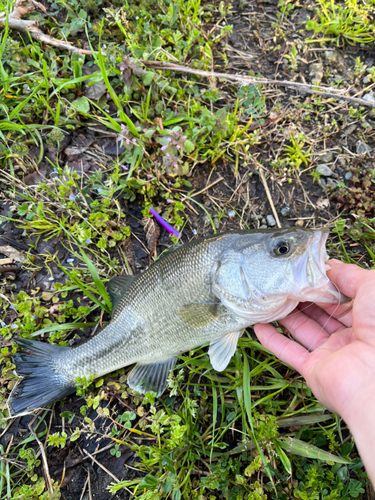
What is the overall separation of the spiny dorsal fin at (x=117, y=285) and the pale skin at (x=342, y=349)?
132cm

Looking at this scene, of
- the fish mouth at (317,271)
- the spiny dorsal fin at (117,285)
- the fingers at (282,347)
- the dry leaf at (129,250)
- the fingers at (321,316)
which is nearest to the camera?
the fish mouth at (317,271)

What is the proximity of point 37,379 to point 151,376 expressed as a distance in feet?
3.54

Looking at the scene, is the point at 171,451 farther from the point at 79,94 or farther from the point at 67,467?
the point at 79,94

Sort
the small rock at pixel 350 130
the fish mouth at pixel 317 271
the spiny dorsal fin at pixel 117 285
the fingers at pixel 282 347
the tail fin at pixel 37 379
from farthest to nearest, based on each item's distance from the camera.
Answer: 1. the small rock at pixel 350 130
2. the spiny dorsal fin at pixel 117 285
3. the tail fin at pixel 37 379
4. the fingers at pixel 282 347
5. the fish mouth at pixel 317 271

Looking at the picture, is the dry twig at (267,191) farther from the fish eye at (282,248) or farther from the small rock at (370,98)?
the small rock at (370,98)

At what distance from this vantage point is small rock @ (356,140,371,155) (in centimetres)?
384

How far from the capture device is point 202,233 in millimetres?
3664

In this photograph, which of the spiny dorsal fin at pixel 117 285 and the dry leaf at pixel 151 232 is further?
the dry leaf at pixel 151 232

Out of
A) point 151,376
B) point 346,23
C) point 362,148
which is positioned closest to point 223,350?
point 151,376

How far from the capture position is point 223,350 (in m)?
2.86

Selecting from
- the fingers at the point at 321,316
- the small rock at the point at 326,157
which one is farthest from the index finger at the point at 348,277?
the small rock at the point at 326,157

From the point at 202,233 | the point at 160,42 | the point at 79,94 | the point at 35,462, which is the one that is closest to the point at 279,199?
the point at 202,233

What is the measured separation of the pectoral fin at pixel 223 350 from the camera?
283 cm

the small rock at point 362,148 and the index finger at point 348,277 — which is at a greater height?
the small rock at point 362,148
